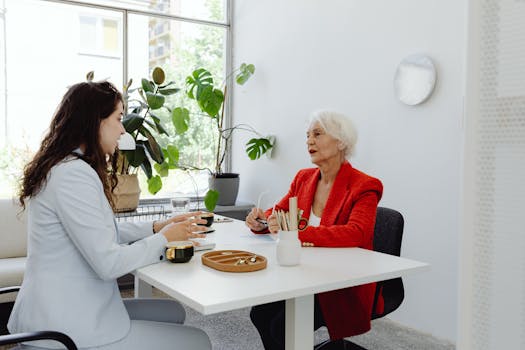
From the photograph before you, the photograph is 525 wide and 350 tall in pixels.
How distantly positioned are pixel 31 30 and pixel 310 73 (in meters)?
2.48

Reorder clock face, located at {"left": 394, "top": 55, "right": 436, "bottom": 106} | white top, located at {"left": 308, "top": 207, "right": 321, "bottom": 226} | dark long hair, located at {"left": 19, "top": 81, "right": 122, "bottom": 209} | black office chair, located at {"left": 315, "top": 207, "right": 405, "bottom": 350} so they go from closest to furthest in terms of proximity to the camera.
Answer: dark long hair, located at {"left": 19, "top": 81, "right": 122, "bottom": 209}, black office chair, located at {"left": 315, "top": 207, "right": 405, "bottom": 350}, white top, located at {"left": 308, "top": 207, "right": 321, "bottom": 226}, clock face, located at {"left": 394, "top": 55, "right": 436, "bottom": 106}

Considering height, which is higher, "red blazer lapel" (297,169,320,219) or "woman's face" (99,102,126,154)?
"woman's face" (99,102,126,154)

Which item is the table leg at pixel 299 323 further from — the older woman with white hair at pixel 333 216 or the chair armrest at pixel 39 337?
the chair armrest at pixel 39 337

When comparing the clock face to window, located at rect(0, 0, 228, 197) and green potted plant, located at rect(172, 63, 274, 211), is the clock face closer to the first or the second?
green potted plant, located at rect(172, 63, 274, 211)

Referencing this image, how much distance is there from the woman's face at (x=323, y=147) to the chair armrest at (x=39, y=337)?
145 cm

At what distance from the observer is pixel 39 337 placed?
4.20ft

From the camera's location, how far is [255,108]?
4855mm

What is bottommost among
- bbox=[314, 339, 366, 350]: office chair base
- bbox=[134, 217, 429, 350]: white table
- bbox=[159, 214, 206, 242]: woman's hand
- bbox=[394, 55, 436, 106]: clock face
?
bbox=[314, 339, 366, 350]: office chair base

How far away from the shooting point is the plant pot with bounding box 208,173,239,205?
4562 millimetres

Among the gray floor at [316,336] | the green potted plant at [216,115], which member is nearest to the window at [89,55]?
the green potted plant at [216,115]

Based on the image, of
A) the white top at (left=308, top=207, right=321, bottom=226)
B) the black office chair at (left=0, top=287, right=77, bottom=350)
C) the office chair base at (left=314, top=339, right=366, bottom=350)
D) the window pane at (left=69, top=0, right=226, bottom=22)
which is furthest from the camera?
the window pane at (left=69, top=0, right=226, bottom=22)

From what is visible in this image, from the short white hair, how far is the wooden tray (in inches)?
36.3

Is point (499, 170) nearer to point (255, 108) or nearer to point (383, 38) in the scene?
point (383, 38)

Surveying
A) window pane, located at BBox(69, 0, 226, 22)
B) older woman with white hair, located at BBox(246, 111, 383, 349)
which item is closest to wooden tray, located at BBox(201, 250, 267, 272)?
older woman with white hair, located at BBox(246, 111, 383, 349)
